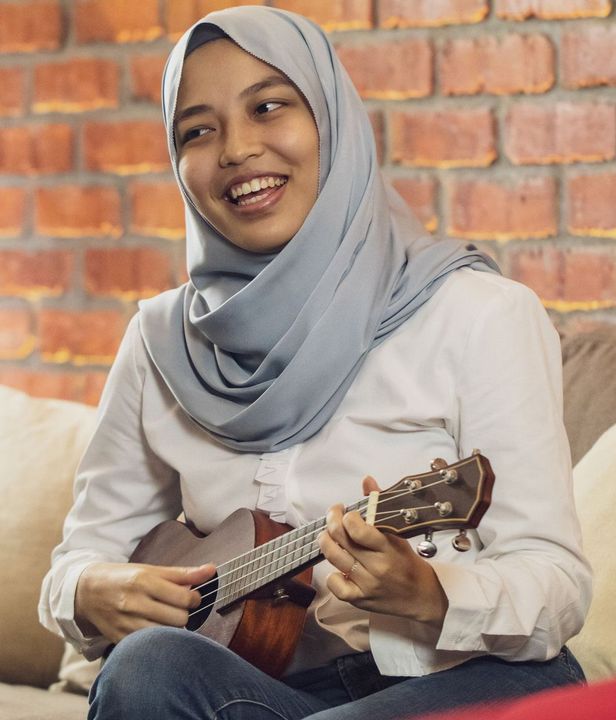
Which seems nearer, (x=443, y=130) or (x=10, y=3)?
(x=443, y=130)

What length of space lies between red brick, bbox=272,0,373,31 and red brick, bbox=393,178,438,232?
0.30 metres

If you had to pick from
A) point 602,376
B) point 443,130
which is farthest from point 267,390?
point 443,130

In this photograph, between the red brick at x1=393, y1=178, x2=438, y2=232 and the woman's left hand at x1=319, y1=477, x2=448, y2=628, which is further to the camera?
the red brick at x1=393, y1=178, x2=438, y2=232

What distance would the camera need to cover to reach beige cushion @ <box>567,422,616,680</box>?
4.78 feet

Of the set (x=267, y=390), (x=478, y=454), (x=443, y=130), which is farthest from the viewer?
(x=443, y=130)

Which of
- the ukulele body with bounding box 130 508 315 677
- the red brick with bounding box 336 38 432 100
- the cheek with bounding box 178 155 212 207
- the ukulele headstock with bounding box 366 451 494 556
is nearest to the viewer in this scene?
the ukulele headstock with bounding box 366 451 494 556

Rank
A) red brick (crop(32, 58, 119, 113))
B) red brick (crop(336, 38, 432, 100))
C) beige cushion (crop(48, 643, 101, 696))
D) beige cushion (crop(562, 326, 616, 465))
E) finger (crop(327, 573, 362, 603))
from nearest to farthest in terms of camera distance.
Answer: finger (crop(327, 573, 362, 603)), beige cushion (crop(562, 326, 616, 465)), beige cushion (crop(48, 643, 101, 696)), red brick (crop(336, 38, 432, 100)), red brick (crop(32, 58, 119, 113))

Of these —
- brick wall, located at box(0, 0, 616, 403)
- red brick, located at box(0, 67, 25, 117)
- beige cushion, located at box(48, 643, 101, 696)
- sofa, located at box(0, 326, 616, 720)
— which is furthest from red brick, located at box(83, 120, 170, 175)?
beige cushion, located at box(48, 643, 101, 696)

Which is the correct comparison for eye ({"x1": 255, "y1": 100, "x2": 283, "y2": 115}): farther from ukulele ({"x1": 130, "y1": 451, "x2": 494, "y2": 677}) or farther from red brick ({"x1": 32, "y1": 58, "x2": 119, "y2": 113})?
red brick ({"x1": 32, "y1": 58, "x2": 119, "y2": 113})

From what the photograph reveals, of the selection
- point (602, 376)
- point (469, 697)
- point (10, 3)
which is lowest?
point (469, 697)

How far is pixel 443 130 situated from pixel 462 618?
1.14m

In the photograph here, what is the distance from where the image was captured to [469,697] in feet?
4.03

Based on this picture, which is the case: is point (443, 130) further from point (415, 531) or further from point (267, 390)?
point (415, 531)

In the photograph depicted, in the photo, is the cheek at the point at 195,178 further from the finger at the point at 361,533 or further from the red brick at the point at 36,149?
the red brick at the point at 36,149
